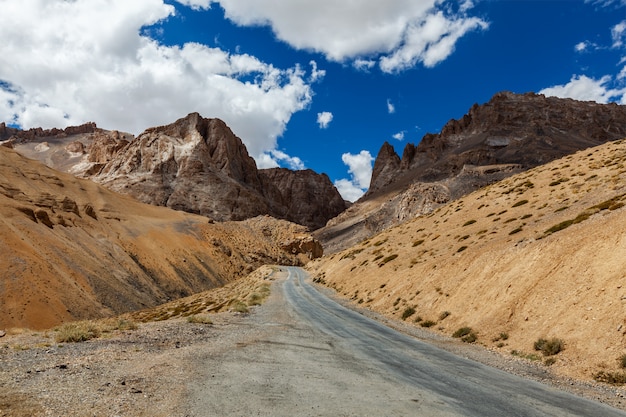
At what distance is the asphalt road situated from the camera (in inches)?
291

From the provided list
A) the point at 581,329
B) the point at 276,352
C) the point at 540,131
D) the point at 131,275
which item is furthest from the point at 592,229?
the point at 540,131

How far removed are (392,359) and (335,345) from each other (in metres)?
2.82

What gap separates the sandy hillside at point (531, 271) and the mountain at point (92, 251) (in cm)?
2770

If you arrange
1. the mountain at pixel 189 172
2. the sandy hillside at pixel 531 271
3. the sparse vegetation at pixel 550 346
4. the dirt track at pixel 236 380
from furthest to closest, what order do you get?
the mountain at pixel 189 172 < the sandy hillside at pixel 531 271 < the sparse vegetation at pixel 550 346 < the dirt track at pixel 236 380

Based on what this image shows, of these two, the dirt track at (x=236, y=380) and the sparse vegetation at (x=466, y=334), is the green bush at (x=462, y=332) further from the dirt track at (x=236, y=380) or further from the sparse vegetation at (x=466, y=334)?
the dirt track at (x=236, y=380)

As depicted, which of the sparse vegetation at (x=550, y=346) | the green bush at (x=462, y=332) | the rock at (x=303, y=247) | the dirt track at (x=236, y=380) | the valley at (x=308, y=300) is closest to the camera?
the dirt track at (x=236, y=380)

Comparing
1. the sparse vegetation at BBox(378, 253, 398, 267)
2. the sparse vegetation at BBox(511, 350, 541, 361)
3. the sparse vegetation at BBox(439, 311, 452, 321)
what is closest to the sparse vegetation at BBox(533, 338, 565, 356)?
the sparse vegetation at BBox(511, 350, 541, 361)

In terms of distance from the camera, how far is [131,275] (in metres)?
52.6

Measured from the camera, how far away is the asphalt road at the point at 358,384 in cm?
738

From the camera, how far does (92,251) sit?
168ft

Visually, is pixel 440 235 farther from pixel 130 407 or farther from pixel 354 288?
pixel 130 407

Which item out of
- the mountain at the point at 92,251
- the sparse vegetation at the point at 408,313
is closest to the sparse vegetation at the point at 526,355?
the sparse vegetation at the point at 408,313

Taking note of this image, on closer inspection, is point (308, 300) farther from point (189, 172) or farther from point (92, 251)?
point (189, 172)

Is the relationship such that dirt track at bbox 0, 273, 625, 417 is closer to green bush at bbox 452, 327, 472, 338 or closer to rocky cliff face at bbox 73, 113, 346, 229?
green bush at bbox 452, 327, 472, 338
